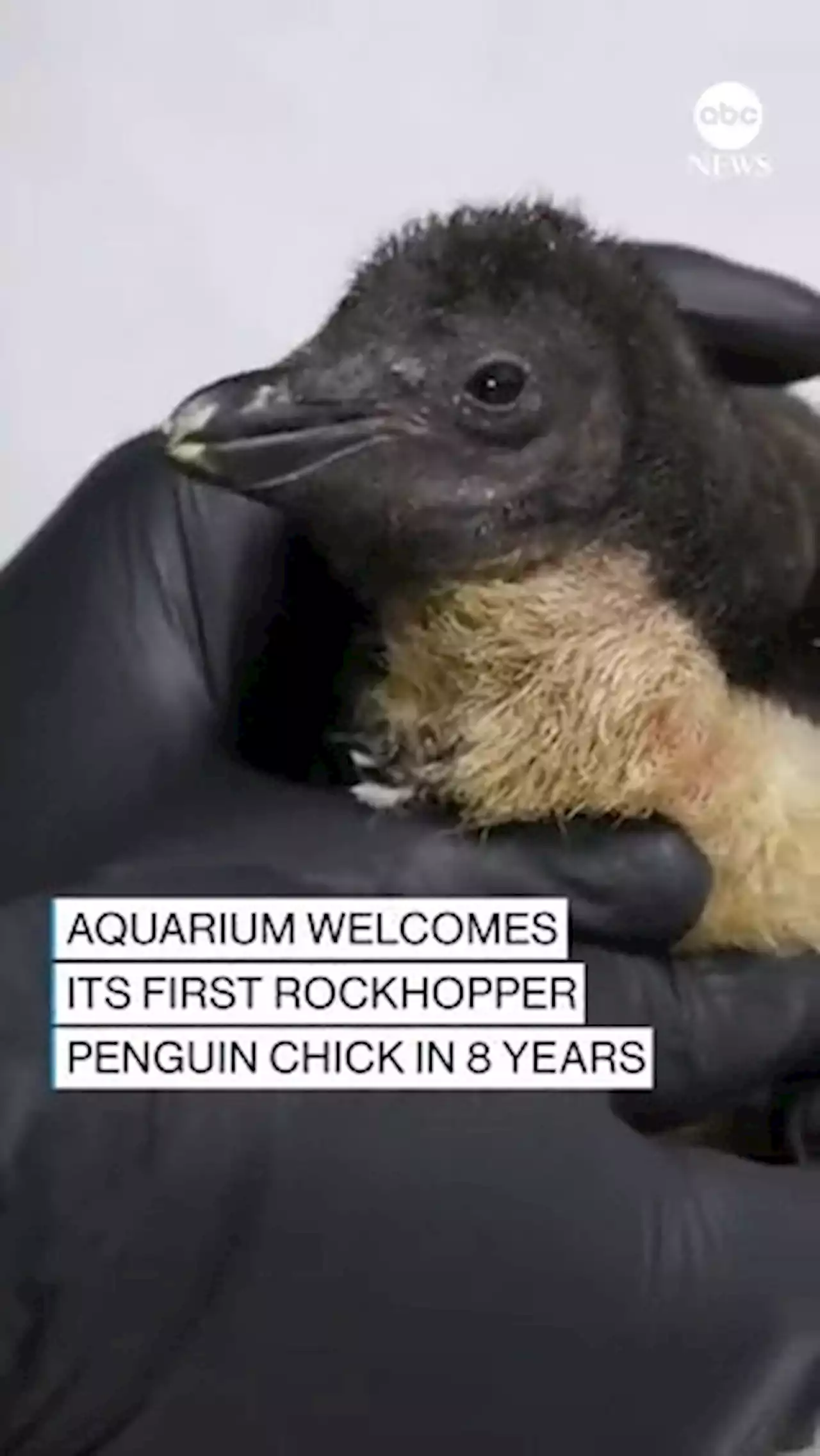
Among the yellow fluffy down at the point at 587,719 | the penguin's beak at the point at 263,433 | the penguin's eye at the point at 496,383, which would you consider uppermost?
the penguin's eye at the point at 496,383

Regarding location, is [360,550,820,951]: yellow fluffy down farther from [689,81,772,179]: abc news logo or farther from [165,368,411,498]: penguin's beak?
[689,81,772,179]: abc news logo

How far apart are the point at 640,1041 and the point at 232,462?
0.90 feet

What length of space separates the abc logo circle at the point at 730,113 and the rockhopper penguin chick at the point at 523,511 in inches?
24.3

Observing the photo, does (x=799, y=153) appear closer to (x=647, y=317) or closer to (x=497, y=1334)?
(x=647, y=317)

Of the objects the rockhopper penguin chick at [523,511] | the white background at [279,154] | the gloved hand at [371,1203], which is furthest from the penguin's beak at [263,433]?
the white background at [279,154]

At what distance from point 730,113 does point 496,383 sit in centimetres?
69

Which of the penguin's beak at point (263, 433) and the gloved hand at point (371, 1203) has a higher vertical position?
the penguin's beak at point (263, 433)

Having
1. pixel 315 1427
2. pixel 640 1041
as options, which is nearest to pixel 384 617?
pixel 640 1041

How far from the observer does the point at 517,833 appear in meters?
0.74

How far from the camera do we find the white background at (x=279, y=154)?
130 cm

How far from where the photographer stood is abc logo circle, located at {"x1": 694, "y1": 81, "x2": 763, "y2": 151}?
4.25 ft
